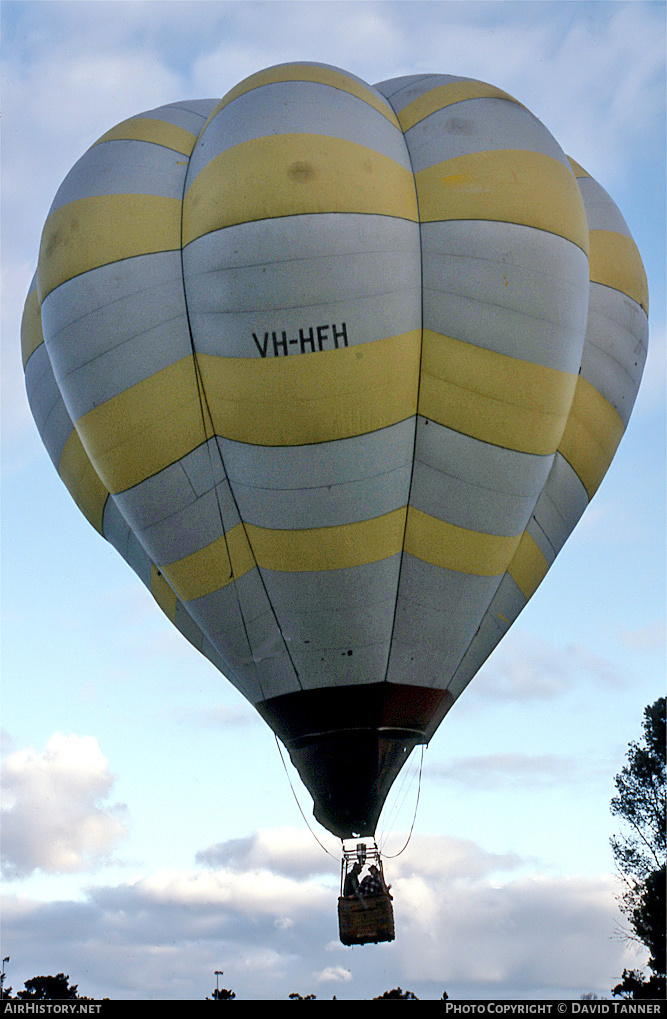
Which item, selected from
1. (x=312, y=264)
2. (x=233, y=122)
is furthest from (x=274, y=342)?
(x=233, y=122)

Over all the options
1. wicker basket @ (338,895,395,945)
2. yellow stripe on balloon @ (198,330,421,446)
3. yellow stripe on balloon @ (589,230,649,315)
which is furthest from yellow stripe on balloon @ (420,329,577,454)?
wicker basket @ (338,895,395,945)

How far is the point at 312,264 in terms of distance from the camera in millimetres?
10492

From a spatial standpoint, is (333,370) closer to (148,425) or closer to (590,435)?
(148,425)

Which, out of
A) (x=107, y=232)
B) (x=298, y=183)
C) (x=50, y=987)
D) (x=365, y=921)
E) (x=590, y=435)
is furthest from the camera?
(x=50, y=987)

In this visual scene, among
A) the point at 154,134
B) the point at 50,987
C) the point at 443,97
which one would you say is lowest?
the point at 50,987

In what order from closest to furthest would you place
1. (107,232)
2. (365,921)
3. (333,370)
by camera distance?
(333,370) → (365,921) → (107,232)

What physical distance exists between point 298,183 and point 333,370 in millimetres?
1829

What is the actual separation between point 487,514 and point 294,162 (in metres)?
3.97

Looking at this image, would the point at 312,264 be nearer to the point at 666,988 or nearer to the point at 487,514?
the point at 487,514

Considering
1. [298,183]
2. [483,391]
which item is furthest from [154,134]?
[483,391]

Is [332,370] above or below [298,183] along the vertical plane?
below

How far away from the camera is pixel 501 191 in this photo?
11.1 m

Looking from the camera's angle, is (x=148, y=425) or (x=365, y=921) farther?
(x=148, y=425)

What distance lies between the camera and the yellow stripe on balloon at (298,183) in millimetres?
10633
